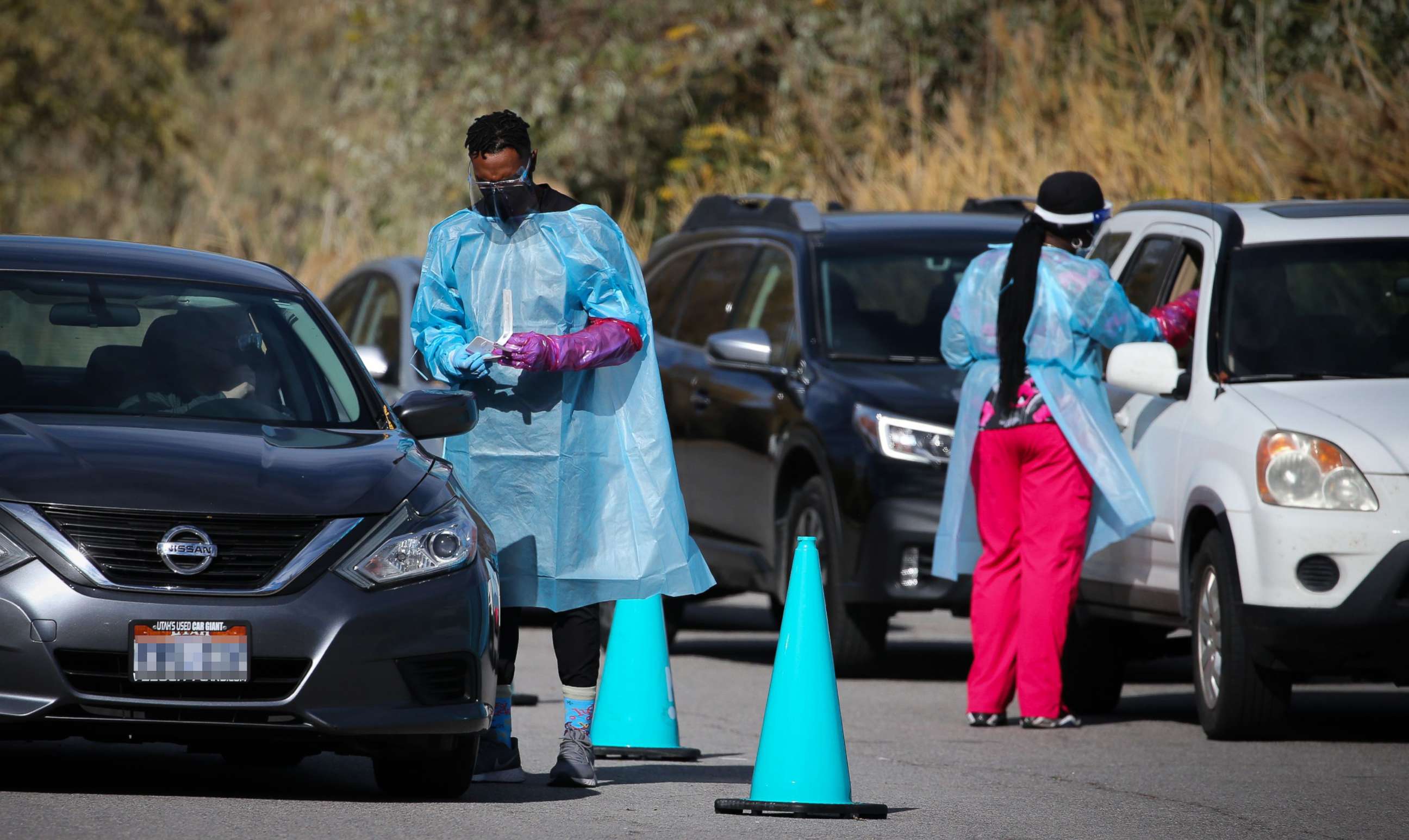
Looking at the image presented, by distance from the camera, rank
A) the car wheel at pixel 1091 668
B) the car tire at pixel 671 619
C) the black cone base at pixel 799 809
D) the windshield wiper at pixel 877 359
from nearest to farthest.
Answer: the black cone base at pixel 799 809, the car wheel at pixel 1091 668, the windshield wiper at pixel 877 359, the car tire at pixel 671 619

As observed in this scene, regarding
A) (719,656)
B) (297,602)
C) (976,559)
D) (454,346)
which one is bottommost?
(719,656)

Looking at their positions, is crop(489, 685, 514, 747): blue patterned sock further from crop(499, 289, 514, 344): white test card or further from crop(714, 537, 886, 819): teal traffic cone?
crop(499, 289, 514, 344): white test card

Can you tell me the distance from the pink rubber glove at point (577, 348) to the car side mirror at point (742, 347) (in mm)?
3306

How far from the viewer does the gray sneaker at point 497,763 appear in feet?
23.1

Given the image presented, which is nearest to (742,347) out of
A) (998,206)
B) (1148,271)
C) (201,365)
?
(1148,271)

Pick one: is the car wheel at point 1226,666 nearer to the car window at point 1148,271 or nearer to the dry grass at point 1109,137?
the car window at point 1148,271

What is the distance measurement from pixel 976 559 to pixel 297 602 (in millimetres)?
3946

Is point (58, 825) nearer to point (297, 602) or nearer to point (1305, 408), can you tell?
point (297, 602)

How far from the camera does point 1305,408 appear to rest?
26.8 feet

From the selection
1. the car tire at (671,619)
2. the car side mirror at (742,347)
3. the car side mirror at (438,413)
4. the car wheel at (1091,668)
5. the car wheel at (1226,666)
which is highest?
the car side mirror at (438,413)

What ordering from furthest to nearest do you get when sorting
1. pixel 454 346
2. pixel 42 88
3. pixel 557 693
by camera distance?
pixel 42 88
pixel 557 693
pixel 454 346

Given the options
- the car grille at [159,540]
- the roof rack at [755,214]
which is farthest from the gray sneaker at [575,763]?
the roof rack at [755,214]

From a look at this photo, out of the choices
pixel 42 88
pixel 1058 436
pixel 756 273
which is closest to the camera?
pixel 1058 436

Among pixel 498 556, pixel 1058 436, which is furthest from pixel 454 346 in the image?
pixel 1058 436
